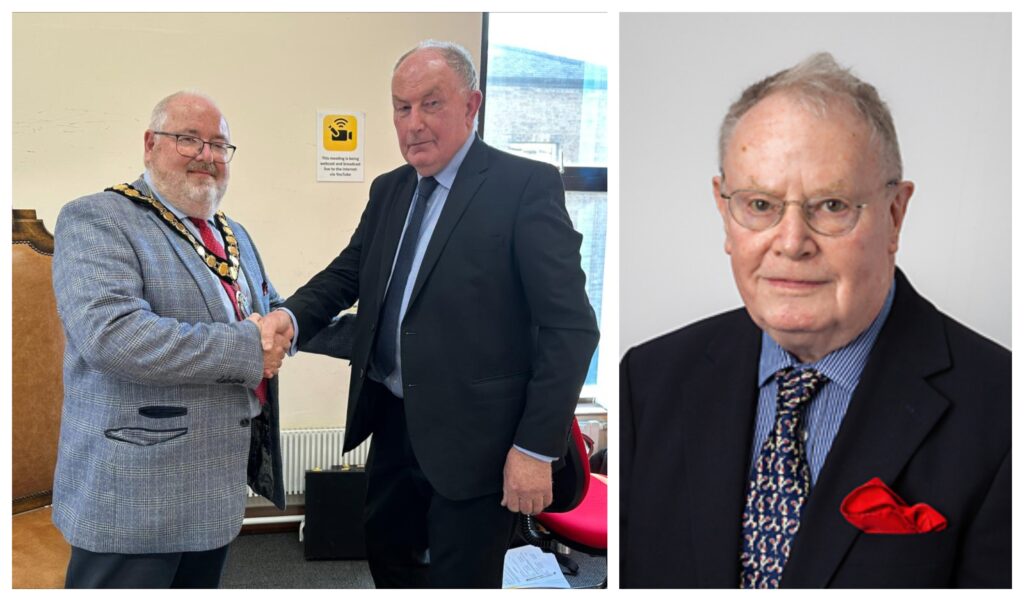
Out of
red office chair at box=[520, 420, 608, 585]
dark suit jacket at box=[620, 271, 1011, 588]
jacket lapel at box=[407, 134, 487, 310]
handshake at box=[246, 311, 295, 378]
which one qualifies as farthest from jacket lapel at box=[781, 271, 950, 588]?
handshake at box=[246, 311, 295, 378]

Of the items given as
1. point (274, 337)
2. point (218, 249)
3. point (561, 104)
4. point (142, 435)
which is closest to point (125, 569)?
point (142, 435)

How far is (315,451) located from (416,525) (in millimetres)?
302

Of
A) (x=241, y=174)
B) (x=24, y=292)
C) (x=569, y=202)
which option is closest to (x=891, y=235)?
(x=569, y=202)

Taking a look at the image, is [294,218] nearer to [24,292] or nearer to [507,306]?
[507,306]

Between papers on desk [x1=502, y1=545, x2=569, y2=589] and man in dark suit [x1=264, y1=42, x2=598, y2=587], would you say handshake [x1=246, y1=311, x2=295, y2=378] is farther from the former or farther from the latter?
papers on desk [x1=502, y1=545, x2=569, y2=589]

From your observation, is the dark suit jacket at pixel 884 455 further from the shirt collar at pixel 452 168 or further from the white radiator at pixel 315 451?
the white radiator at pixel 315 451

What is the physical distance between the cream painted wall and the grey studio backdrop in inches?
18.5

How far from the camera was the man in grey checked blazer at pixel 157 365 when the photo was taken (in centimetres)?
158

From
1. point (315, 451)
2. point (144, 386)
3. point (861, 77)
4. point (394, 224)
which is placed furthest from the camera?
point (315, 451)

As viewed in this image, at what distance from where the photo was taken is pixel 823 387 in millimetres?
1482

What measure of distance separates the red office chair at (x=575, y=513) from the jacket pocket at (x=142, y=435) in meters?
0.87

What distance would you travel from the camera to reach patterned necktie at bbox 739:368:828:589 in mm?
1477

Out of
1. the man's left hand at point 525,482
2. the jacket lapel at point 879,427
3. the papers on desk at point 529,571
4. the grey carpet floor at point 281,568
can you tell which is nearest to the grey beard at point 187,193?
the grey carpet floor at point 281,568

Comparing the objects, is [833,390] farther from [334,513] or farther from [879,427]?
[334,513]
